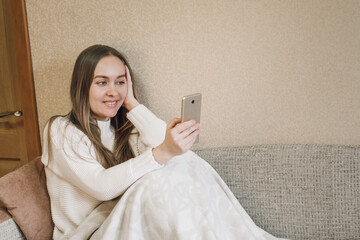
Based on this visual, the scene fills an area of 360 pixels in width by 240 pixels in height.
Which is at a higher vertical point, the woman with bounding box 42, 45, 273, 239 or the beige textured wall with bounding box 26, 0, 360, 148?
the beige textured wall with bounding box 26, 0, 360, 148

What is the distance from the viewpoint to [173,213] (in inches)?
40.5

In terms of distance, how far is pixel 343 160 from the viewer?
50.1 inches

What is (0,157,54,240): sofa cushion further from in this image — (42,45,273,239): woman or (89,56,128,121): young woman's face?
(89,56,128,121): young woman's face

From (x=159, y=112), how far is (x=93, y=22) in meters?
0.57

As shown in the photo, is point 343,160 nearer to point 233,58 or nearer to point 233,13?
point 233,58

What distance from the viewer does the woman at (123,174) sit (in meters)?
1.06

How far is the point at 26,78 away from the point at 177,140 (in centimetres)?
112

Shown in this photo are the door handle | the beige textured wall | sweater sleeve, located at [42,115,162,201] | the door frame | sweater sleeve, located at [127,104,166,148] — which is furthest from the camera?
the door handle

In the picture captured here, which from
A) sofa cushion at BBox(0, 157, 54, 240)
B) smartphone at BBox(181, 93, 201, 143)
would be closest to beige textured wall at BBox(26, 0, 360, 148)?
smartphone at BBox(181, 93, 201, 143)

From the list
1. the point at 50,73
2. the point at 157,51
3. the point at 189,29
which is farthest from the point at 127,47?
the point at 50,73

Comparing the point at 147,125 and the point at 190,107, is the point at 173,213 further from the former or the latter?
the point at 147,125

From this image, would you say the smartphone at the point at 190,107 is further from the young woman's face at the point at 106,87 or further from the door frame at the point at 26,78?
the door frame at the point at 26,78

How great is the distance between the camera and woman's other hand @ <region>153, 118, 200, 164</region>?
1.13 m

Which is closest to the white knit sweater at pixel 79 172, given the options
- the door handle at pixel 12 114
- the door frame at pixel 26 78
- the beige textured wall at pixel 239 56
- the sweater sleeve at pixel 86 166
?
the sweater sleeve at pixel 86 166
